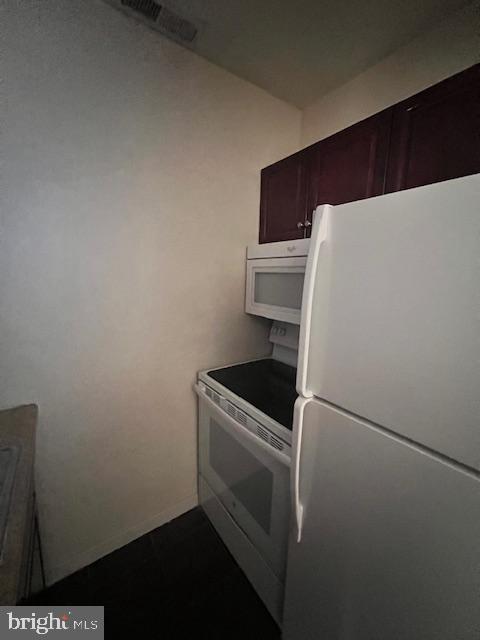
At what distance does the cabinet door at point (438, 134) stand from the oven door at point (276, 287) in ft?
1.75

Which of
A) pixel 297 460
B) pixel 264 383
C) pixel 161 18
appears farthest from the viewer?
pixel 264 383

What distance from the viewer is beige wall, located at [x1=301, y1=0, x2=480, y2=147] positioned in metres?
1.10

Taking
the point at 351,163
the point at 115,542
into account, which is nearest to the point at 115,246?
the point at 351,163

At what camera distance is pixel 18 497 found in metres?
0.74

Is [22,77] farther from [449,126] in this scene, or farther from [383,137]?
[449,126]

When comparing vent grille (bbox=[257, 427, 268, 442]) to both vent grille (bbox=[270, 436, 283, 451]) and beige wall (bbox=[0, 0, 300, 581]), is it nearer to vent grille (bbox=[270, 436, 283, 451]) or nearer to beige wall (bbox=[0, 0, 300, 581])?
vent grille (bbox=[270, 436, 283, 451])

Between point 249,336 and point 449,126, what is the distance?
1.42 meters

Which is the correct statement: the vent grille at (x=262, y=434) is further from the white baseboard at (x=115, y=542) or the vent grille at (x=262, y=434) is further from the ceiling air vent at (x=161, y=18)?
the ceiling air vent at (x=161, y=18)

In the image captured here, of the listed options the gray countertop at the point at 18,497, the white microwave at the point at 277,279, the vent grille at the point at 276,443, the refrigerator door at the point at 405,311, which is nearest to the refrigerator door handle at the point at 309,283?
the refrigerator door at the point at 405,311

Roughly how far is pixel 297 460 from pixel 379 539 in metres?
0.29

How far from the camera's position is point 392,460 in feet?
2.13

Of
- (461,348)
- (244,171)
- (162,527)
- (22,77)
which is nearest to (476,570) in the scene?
(461,348)

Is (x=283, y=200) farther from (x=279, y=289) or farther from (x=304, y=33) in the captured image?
(x=304, y=33)

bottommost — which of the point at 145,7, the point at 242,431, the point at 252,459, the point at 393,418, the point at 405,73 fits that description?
the point at 252,459
